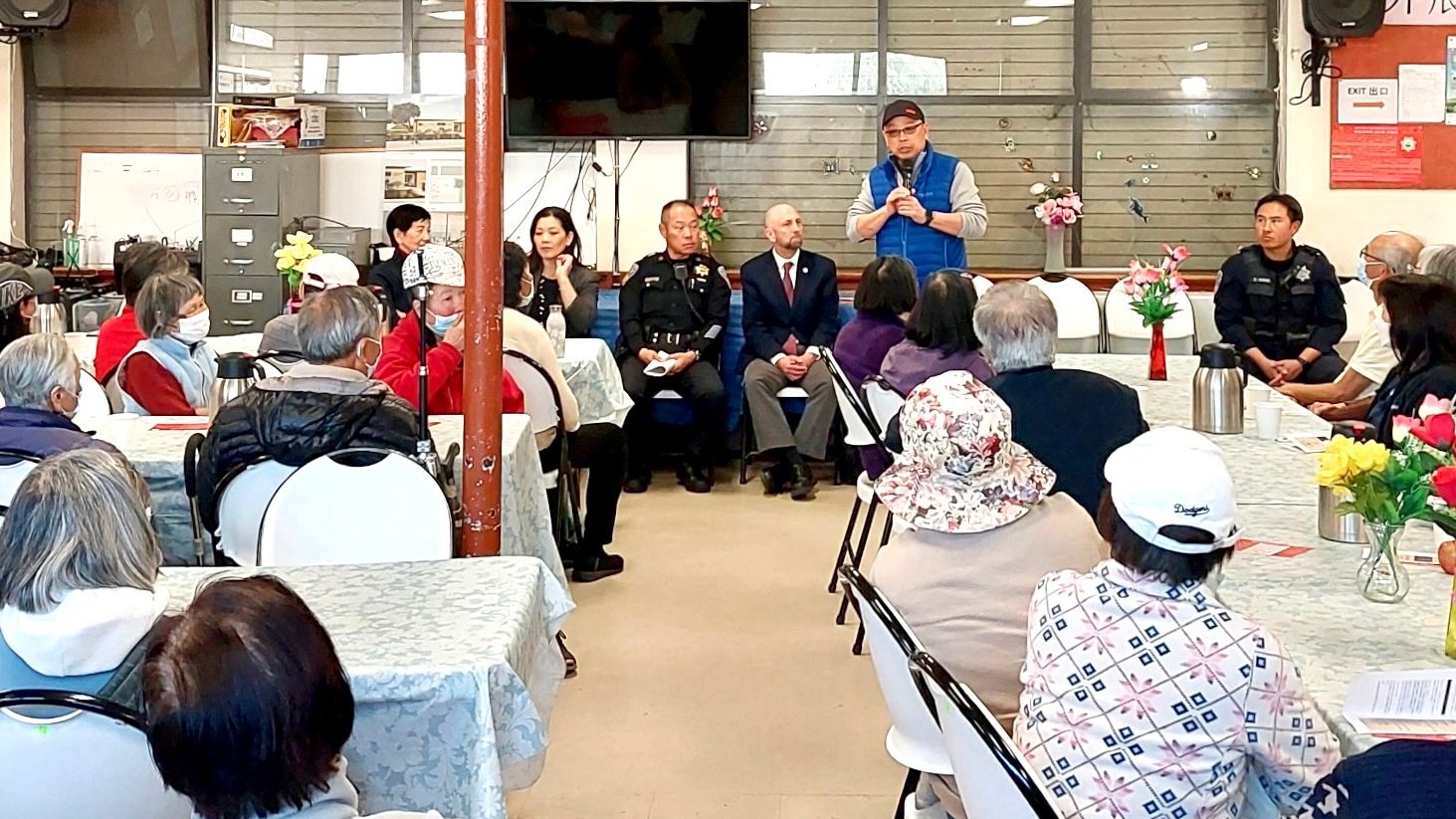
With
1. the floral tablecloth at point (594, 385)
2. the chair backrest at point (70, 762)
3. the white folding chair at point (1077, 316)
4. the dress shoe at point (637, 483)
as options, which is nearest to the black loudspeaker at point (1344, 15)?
the white folding chair at point (1077, 316)

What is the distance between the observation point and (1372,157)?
25.7 ft

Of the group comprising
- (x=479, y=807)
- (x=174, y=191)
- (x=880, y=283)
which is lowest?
(x=479, y=807)

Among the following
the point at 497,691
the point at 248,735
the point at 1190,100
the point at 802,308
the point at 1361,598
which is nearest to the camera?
the point at 248,735

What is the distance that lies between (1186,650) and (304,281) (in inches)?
168

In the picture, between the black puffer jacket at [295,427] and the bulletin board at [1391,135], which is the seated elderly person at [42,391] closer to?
the black puffer jacket at [295,427]

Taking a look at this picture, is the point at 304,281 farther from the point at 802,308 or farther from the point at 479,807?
the point at 479,807

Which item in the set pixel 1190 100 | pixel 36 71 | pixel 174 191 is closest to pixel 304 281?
pixel 174 191

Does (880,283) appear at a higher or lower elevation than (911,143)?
lower

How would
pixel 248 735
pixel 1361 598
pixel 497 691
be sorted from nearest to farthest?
pixel 248 735
pixel 497 691
pixel 1361 598

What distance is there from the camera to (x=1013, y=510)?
2566 millimetres

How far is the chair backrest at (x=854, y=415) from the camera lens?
14.3 feet

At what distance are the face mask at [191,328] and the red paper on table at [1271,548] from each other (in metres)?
2.94

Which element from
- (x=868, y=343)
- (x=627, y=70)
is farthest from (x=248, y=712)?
(x=627, y=70)

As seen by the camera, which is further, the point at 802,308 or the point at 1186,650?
the point at 802,308
